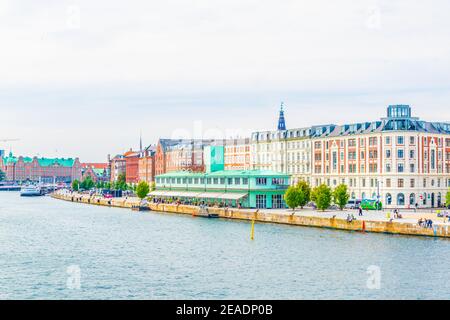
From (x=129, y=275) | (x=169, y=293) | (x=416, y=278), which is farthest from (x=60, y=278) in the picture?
(x=416, y=278)

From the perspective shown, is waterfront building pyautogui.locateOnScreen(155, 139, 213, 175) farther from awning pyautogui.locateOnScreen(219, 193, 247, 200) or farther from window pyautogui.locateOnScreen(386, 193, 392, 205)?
window pyautogui.locateOnScreen(386, 193, 392, 205)

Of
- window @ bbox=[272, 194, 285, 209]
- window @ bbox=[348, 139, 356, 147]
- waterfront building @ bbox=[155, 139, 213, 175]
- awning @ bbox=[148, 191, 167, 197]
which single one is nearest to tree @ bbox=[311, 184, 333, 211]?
window @ bbox=[272, 194, 285, 209]

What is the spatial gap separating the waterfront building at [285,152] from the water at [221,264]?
45740 millimetres

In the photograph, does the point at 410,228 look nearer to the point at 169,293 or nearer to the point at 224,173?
the point at 169,293

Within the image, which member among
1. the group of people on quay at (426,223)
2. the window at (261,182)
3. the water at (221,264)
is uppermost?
the window at (261,182)

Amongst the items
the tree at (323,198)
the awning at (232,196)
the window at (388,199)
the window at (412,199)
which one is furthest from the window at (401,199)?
the awning at (232,196)

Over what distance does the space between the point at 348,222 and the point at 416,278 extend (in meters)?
28.6

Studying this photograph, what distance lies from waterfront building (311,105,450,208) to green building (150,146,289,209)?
12655 mm

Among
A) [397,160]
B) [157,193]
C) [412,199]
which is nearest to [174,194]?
[157,193]

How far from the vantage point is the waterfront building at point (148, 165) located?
596ft

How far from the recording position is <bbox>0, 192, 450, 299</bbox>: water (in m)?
39.9

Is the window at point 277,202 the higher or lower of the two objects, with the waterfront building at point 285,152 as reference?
lower

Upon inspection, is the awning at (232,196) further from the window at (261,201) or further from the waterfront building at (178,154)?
the waterfront building at (178,154)

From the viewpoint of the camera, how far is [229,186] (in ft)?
347
